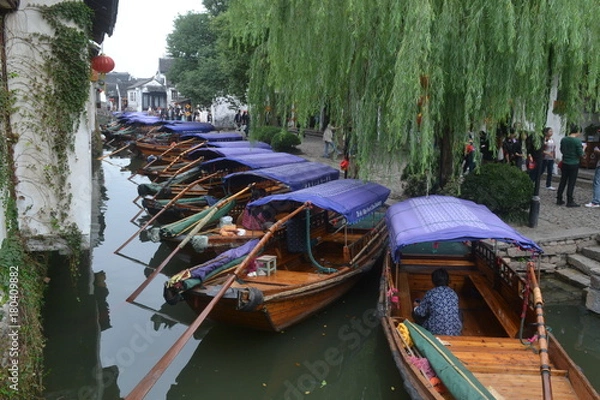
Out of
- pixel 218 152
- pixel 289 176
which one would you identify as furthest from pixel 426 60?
pixel 218 152

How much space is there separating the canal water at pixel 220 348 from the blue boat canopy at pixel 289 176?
2514 mm

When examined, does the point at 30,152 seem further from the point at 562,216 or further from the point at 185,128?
the point at 185,128

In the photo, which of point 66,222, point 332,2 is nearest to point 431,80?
point 332,2

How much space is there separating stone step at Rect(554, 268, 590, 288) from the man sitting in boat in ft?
12.6

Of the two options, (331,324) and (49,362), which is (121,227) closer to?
(49,362)

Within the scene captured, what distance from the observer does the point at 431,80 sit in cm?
725

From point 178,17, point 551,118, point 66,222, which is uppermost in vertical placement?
point 178,17

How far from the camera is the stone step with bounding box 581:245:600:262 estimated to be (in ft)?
27.7

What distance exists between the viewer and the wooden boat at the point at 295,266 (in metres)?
6.13

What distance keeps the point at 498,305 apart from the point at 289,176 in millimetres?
5031

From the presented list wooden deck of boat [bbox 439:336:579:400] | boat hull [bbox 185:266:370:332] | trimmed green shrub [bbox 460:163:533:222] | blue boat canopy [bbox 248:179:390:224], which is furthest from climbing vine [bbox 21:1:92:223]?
trimmed green shrub [bbox 460:163:533:222]

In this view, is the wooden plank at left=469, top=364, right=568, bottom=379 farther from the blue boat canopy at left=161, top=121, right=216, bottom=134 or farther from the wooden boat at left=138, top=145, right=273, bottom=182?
the blue boat canopy at left=161, top=121, right=216, bottom=134

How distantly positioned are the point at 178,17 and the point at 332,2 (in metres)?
33.2

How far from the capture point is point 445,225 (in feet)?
18.8
